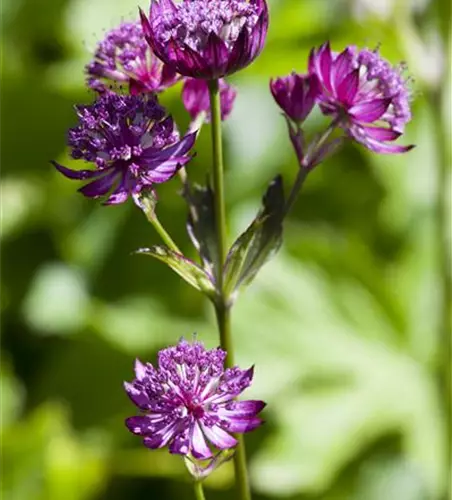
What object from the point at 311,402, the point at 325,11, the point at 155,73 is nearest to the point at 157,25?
the point at 155,73

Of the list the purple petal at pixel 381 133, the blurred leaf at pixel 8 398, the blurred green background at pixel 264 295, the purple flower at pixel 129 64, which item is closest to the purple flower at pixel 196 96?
the purple flower at pixel 129 64

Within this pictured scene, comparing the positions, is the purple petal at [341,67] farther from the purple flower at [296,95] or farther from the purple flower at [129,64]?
the purple flower at [129,64]

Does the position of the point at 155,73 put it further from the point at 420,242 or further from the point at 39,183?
the point at 39,183

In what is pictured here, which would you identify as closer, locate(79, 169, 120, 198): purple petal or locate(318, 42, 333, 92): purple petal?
locate(79, 169, 120, 198): purple petal

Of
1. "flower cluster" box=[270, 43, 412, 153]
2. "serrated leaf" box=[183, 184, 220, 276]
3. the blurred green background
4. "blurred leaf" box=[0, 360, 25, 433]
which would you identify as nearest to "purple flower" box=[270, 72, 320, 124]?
"flower cluster" box=[270, 43, 412, 153]

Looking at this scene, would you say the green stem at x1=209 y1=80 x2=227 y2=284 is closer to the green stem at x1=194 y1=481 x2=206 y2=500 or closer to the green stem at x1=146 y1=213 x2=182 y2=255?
the green stem at x1=146 y1=213 x2=182 y2=255

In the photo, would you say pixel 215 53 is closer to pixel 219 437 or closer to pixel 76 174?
pixel 76 174
